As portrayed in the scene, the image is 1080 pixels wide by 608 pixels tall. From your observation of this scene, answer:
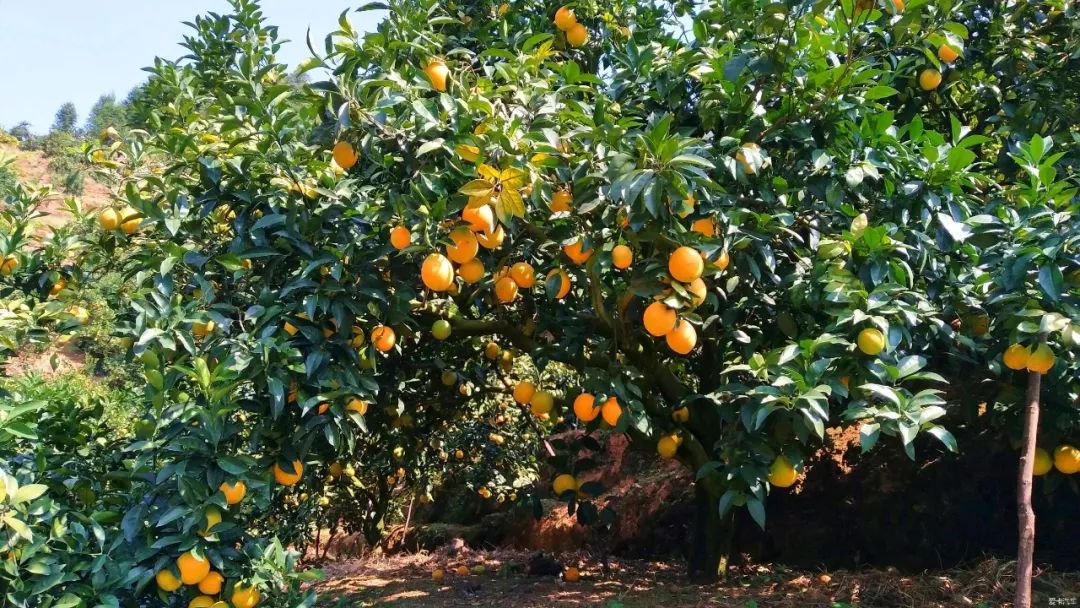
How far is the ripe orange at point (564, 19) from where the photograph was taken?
4.04m

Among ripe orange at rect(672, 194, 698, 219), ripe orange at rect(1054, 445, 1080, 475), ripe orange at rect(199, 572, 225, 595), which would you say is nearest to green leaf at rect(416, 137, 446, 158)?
ripe orange at rect(672, 194, 698, 219)

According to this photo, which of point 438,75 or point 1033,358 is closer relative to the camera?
point 1033,358

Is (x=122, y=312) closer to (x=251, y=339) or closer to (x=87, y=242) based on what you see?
(x=87, y=242)

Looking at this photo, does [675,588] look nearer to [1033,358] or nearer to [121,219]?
[1033,358]

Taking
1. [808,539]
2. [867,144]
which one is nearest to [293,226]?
[867,144]

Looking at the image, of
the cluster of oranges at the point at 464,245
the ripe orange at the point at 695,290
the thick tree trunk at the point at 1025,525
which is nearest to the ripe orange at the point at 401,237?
the cluster of oranges at the point at 464,245

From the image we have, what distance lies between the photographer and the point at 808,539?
489 cm

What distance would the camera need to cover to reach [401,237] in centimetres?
278

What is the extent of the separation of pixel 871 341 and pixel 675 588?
2465 millimetres

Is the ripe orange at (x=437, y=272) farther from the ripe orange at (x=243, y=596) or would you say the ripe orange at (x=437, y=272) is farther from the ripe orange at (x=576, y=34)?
the ripe orange at (x=576, y=34)

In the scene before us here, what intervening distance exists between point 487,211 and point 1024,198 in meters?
1.96

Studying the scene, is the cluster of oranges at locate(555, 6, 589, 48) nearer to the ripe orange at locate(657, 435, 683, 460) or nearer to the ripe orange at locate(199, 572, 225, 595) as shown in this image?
the ripe orange at locate(657, 435, 683, 460)

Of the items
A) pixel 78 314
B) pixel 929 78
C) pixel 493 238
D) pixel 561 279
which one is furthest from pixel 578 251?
pixel 78 314

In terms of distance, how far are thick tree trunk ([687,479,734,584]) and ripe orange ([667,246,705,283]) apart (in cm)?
204
